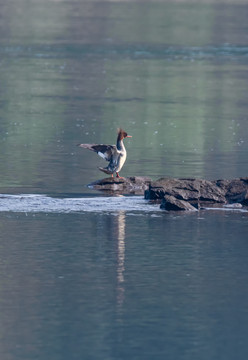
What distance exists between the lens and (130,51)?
69.3 metres

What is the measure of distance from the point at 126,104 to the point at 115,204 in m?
20.9

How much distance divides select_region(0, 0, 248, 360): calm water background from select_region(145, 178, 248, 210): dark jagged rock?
Result: 3.41 feet

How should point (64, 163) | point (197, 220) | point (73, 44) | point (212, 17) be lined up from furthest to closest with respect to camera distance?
point (212, 17) < point (73, 44) < point (64, 163) < point (197, 220)

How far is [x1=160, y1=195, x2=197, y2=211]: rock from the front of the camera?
849 inches

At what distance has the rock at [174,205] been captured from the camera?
21562 millimetres

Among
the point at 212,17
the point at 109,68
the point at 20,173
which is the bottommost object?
the point at 20,173

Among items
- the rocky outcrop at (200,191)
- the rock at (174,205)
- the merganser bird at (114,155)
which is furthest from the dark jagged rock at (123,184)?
the rock at (174,205)

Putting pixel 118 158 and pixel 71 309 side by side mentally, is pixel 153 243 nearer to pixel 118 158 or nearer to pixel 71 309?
pixel 71 309

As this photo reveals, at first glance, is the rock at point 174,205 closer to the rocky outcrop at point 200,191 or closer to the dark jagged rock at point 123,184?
the rocky outcrop at point 200,191

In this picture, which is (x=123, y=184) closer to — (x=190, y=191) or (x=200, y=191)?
(x=190, y=191)

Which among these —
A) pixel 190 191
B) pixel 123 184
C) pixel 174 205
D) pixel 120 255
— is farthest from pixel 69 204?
pixel 120 255

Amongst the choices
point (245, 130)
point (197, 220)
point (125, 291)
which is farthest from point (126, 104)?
point (125, 291)

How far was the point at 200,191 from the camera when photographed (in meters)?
22.3

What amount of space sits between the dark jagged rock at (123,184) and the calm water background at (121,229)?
2.07 feet
